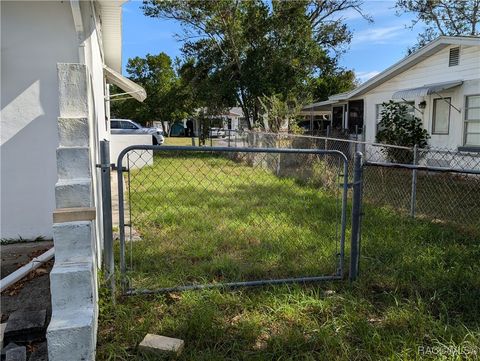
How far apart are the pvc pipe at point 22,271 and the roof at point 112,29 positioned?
3.87 metres

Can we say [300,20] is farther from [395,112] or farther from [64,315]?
[64,315]

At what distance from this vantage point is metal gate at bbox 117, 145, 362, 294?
3602 millimetres

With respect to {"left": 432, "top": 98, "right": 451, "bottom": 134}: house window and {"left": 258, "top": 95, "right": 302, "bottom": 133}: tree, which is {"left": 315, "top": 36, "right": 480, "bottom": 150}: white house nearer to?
{"left": 432, "top": 98, "right": 451, "bottom": 134}: house window

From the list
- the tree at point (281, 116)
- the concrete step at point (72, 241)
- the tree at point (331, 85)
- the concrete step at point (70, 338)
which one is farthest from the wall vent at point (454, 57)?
the tree at point (331, 85)

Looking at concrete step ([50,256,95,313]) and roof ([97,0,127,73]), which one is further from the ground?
roof ([97,0,127,73])

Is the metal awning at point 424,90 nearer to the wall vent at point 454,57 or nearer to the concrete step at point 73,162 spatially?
the wall vent at point 454,57

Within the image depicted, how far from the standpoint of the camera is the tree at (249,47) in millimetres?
17406

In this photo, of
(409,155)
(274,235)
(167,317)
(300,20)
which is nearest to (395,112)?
(409,155)

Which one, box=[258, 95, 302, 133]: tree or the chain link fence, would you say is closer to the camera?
the chain link fence

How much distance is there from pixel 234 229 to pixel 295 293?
2034 mm

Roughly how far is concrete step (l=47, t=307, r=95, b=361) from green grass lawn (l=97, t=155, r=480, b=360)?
0.98ft

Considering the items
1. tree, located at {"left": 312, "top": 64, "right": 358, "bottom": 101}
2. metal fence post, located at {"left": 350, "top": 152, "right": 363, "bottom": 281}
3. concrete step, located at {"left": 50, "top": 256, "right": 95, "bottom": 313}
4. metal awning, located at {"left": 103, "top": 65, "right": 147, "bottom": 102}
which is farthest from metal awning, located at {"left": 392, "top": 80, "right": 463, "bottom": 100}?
tree, located at {"left": 312, "top": 64, "right": 358, "bottom": 101}

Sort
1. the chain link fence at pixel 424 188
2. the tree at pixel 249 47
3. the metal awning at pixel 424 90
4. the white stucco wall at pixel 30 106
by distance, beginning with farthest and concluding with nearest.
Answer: the tree at pixel 249 47
the metal awning at pixel 424 90
the chain link fence at pixel 424 188
the white stucco wall at pixel 30 106

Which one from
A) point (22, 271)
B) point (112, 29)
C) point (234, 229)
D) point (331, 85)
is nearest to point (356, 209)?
point (234, 229)
